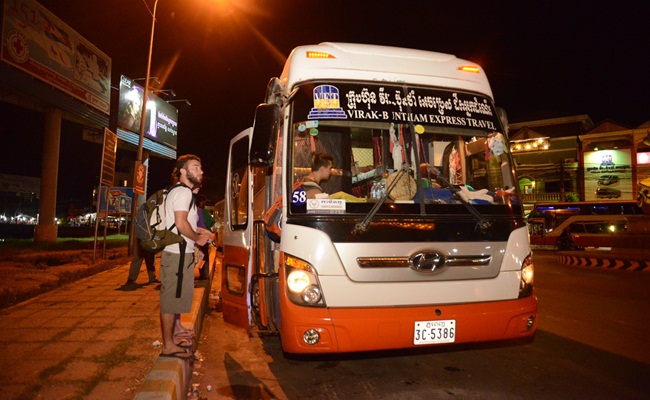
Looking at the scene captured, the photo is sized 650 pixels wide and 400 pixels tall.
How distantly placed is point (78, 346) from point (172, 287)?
1369mm

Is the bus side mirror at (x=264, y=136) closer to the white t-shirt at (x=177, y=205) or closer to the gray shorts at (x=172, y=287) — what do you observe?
A: the white t-shirt at (x=177, y=205)

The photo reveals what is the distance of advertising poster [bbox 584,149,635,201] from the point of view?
3569 centimetres

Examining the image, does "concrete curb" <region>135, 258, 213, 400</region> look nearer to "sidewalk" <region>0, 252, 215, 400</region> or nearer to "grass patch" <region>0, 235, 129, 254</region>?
"sidewalk" <region>0, 252, 215, 400</region>

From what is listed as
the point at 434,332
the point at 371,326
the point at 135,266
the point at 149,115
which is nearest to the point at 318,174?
the point at 371,326

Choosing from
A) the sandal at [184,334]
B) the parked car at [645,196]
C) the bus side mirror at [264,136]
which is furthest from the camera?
the parked car at [645,196]

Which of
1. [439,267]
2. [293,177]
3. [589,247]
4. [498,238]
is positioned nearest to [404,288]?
[439,267]

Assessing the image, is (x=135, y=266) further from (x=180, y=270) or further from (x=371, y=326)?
(x=371, y=326)

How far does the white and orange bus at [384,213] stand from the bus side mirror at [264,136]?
0.01 meters

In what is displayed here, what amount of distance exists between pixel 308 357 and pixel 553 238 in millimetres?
28646

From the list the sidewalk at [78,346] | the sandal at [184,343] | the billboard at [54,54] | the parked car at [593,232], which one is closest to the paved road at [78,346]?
the sidewalk at [78,346]

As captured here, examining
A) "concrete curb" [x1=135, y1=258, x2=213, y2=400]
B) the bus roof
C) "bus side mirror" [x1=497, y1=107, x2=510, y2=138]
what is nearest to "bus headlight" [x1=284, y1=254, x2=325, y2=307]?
"concrete curb" [x1=135, y1=258, x2=213, y2=400]

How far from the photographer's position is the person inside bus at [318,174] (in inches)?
147

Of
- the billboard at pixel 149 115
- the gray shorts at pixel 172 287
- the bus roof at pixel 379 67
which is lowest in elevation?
the gray shorts at pixel 172 287

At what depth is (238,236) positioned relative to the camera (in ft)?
16.9
